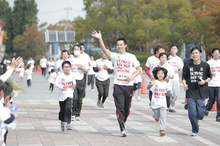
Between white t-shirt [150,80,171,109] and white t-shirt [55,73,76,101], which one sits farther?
white t-shirt [55,73,76,101]

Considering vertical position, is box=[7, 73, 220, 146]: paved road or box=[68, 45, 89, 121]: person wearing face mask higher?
box=[68, 45, 89, 121]: person wearing face mask

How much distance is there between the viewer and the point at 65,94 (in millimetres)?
8367

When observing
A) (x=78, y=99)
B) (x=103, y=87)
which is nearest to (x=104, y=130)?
(x=78, y=99)

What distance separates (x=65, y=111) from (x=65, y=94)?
373 millimetres

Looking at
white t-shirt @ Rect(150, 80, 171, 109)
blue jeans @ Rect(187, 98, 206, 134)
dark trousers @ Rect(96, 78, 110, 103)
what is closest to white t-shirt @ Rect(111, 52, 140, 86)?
white t-shirt @ Rect(150, 80, 171, 109)

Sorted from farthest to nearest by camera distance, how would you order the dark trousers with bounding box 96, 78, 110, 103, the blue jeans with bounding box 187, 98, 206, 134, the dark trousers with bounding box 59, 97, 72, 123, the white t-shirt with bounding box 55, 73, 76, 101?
the dark trousers with bounding box 96, 78, 110, 103 < the white t-shirt with bounding box 55, 73, 76, 101 < the dark trousers with bounding box 59, 97, 72, 123 < the blue jeans with bounding box 187, 98, 206, 134

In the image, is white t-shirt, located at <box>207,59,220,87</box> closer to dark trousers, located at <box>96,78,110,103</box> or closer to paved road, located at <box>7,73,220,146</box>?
paved road, located at <box>7,73,220,146</box>

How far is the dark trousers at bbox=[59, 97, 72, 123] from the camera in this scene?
823 centimetres

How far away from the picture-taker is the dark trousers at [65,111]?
823 centimetres

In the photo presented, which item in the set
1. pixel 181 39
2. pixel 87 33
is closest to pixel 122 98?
pixel 181 39

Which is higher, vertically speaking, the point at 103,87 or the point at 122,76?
the point at 122,76

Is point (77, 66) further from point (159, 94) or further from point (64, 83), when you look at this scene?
point (159, 94)

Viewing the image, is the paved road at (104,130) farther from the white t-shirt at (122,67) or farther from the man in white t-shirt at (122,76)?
the white t-shirt at (122,67)

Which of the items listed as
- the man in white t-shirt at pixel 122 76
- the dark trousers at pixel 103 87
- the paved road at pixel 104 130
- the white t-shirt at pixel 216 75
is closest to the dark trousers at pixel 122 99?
the man in white t-shirt at pixel 122 76
